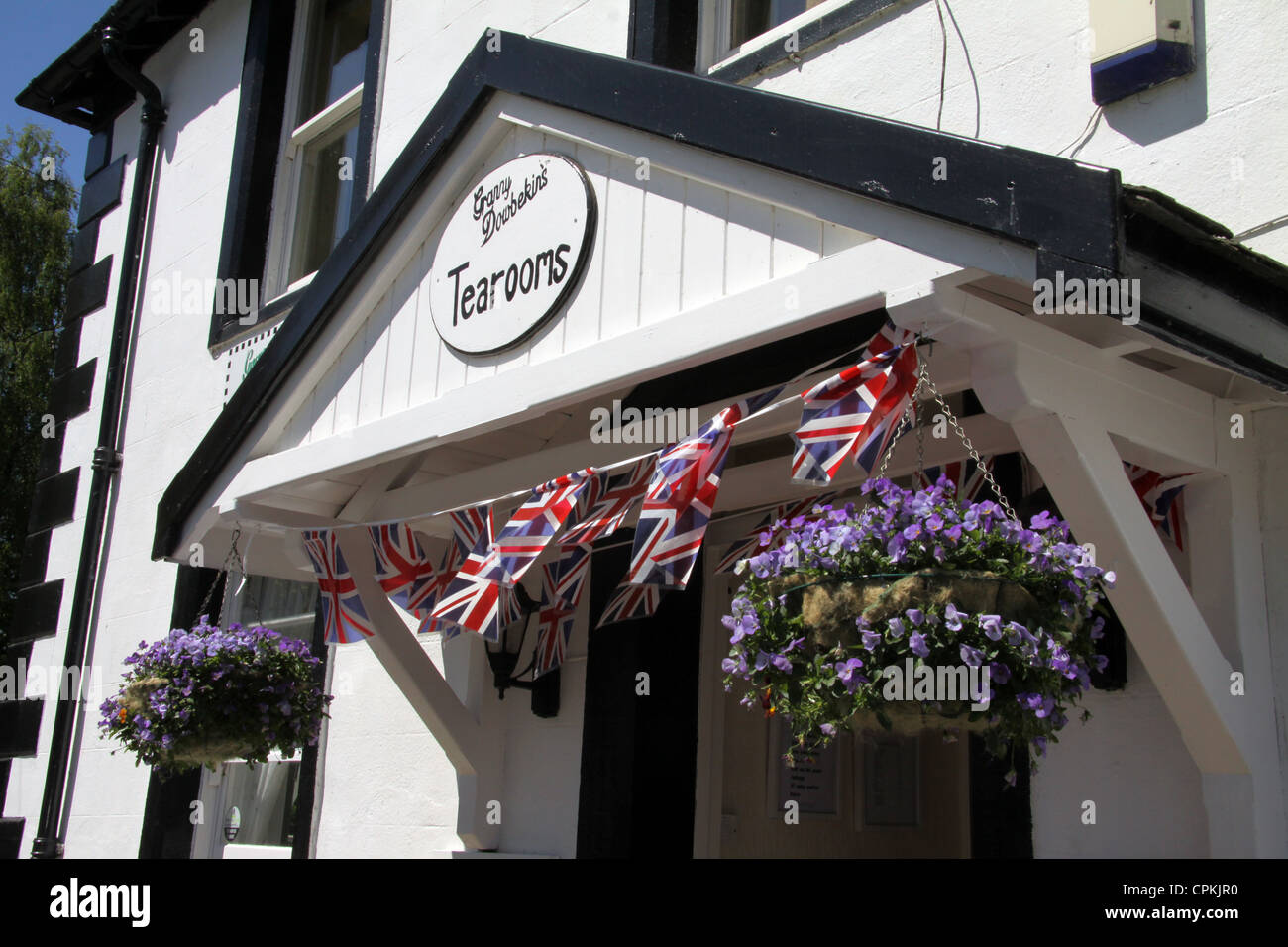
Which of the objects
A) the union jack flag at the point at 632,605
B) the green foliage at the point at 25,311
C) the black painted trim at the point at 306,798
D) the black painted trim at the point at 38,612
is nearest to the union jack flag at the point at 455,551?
the union jack flag at the point at 632,605

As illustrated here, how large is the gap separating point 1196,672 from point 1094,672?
2.09ft

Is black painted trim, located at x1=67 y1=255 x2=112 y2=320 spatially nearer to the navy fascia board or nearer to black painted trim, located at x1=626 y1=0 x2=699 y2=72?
the navy fascia board

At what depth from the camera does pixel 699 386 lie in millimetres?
4621

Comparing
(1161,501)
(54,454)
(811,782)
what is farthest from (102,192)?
(1161,501)

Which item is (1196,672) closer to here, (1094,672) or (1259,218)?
(1094,672)

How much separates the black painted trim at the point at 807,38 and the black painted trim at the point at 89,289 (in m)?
5.37

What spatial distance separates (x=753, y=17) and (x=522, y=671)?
299cm

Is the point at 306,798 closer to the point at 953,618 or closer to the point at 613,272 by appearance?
the point at 613,272

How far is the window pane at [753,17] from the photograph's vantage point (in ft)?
18.5

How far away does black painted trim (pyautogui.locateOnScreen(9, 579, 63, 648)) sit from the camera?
8477 mm

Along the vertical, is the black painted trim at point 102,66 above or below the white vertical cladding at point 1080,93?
above

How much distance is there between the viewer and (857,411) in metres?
3.12

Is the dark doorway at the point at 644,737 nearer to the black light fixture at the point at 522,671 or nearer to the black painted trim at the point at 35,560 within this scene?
the black light fixture at the point at 522,671

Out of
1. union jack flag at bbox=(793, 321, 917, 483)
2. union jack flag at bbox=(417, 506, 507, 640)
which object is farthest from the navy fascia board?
union jack flag at bbox=(417, 506, 507, 640)
